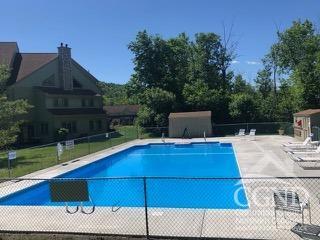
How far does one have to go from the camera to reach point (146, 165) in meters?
27.3

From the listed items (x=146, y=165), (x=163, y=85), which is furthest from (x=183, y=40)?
(x=146, y=165)

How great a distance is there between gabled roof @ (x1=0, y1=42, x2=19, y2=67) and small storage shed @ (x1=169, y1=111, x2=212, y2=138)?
18.8 meters

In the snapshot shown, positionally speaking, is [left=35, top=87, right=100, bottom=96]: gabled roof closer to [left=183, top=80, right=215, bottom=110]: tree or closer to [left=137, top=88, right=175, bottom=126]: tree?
[left=137, top=88, right=175, bottom=126]: tree

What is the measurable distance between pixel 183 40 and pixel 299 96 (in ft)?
62.7

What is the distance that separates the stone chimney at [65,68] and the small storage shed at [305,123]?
2594cm

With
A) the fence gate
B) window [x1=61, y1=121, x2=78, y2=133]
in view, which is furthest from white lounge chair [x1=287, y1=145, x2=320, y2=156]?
window [x1=61, y1=121, x2=78, y2=133]

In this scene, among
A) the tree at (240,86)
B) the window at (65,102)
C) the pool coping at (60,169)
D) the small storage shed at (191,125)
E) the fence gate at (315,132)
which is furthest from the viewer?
the tree at (240,86)

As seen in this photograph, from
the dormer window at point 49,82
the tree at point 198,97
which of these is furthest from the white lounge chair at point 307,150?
the dormer window at point 49,82

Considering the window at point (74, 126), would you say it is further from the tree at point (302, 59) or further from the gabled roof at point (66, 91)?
the tree at point (302, 59)

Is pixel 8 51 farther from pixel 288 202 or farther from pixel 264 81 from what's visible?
pixel 288 202

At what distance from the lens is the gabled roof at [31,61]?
149 ft

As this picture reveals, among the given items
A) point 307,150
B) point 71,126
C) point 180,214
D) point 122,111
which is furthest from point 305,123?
point 122,111

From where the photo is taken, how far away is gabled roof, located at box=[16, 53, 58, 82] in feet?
149

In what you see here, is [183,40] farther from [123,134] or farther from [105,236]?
[105,236]
